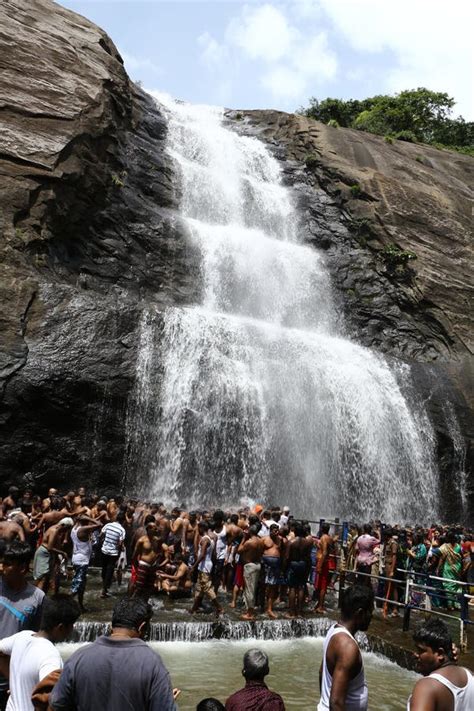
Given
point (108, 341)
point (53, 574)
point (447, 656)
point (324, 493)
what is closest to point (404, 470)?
point (324, 493)

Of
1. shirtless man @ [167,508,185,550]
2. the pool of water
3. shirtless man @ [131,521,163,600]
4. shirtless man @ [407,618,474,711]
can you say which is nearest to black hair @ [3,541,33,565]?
shirtless man @ [407,618,474,711]

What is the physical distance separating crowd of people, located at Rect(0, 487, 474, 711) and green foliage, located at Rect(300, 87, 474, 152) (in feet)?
153

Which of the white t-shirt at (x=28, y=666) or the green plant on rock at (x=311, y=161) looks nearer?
the white t-shirt at (x=28, y=666)

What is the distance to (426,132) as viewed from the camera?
59406 mm

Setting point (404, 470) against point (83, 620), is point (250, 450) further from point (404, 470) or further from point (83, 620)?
point (83, 620)

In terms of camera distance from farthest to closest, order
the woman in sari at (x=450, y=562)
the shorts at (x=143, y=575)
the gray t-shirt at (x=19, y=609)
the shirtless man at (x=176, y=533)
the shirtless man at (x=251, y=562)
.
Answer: the woman in sari at (x=450, y=562), the shirtless man at (x=176, y=533), the shirtless man at (x=251, y=562), the shorts at (x=143, y=575), the gray t-shirt at (x=19, y=609)

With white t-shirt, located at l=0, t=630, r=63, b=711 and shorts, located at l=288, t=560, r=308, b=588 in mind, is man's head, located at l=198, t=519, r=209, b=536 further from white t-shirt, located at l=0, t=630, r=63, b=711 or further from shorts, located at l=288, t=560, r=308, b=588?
white t-shirt, located at l=0, t=630, r=63, b=711

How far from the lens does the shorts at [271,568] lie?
11.9 metres

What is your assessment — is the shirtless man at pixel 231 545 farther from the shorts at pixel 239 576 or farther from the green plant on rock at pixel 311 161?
the green plant on rock at pixel 311 161

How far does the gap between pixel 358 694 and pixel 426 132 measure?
63.2 meters

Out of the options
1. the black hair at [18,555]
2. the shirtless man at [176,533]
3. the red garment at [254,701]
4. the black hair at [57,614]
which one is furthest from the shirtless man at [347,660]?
the shirtless man at [176,533]

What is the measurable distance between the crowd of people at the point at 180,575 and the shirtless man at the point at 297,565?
0.8 inches

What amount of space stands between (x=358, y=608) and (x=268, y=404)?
18002 mm

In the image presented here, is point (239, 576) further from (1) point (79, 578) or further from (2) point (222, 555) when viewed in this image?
(1) point (79, 578)
